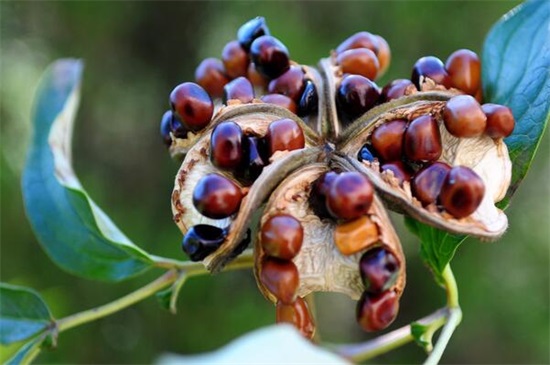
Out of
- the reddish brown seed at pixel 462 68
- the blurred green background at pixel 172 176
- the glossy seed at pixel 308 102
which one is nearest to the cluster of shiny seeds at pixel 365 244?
the glossy seed at pixel 308 102

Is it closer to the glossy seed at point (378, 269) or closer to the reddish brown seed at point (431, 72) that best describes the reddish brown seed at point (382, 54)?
the reddish brown seed at point (431, 72)

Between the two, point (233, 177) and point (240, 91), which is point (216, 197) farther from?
point (240, 91)

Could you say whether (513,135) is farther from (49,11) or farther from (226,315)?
(49,11)

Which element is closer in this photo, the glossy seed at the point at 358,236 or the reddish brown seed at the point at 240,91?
the glossy seed at the point at 358,236

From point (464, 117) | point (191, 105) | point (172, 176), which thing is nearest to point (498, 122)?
point (464, 117)

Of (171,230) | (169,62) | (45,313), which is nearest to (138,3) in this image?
(169,62)

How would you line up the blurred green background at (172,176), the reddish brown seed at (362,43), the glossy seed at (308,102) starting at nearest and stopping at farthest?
1. the glossy seed at (308,102)
2. the reddish brown seed at (362,43)
3. the blurred green background at (172,176)
